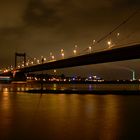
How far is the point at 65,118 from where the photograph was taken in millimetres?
15586

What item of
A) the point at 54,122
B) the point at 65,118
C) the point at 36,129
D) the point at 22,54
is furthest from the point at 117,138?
the point at 22,54

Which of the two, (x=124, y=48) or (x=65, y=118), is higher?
(x=124, y=48)

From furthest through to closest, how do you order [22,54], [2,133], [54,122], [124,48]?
[22,54] → [124,48] → [54,122] → [2,133]

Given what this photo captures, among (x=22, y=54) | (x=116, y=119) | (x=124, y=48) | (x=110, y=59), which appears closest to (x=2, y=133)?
(x=116, y=119)

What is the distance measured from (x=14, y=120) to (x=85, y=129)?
3854 mm

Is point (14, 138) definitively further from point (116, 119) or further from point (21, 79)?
point (21, 79)

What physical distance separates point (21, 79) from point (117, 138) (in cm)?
12224

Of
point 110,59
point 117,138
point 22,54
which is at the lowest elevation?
point 117,138

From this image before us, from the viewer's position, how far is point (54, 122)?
560 inches

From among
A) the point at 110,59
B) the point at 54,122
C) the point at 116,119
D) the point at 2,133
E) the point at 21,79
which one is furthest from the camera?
the point at 21,79

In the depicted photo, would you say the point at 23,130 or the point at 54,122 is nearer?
the point at 23,130

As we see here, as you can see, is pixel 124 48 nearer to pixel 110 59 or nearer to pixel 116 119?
pixel 110 59

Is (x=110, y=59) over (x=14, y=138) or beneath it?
over

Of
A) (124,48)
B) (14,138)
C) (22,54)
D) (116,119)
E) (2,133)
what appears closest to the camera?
(14,138)
